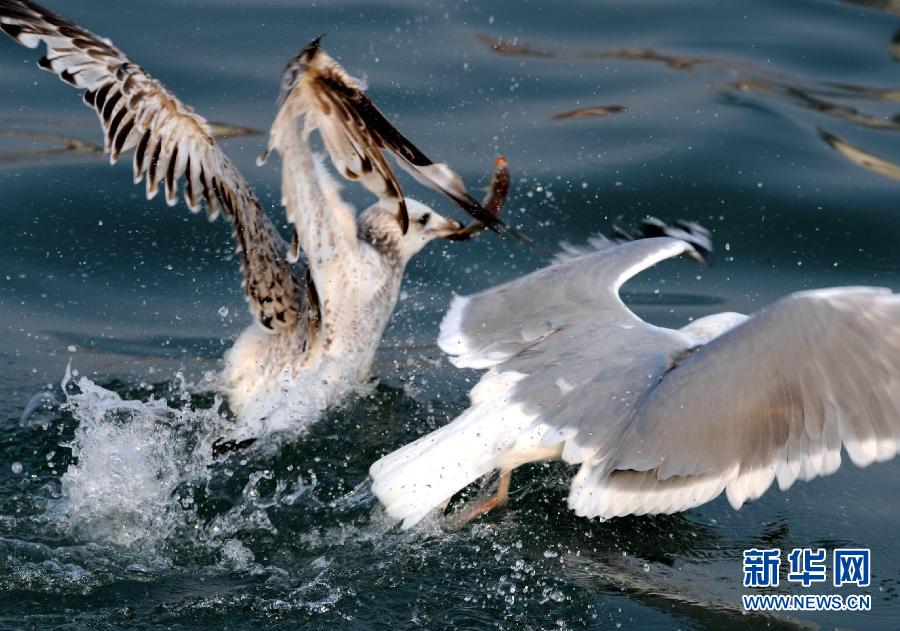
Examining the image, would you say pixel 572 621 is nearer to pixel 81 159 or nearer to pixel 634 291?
pixel 634 291

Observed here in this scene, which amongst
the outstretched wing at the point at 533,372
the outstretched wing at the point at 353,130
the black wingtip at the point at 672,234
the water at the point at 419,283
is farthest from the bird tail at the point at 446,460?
the black wingtip at the point at 672,234

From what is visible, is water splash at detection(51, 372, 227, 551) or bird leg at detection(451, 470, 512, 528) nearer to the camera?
water splash at detection(51, 372, 227, 551)

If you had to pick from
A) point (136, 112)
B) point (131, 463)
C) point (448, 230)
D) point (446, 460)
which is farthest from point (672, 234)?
point (131, 463)

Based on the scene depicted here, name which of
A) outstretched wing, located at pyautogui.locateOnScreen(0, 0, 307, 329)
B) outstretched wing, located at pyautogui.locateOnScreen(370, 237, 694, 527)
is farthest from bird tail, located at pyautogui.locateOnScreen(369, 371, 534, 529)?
outstretched wing, located at pyautogui.locateOnScreen(0, 0, 307, 329)

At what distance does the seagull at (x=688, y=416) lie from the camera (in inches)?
148

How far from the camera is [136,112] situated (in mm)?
4520

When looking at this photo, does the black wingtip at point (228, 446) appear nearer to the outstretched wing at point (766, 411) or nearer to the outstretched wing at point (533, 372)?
the outstretched wing at point (533, 372)

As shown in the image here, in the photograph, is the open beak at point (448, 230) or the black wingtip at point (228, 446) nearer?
the black wingtip at point (228, 446)

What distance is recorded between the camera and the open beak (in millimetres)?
5277

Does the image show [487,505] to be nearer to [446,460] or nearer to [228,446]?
[446,460]

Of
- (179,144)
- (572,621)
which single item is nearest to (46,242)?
(179,144)

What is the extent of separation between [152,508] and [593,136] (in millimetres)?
4047

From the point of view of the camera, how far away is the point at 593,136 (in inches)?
292

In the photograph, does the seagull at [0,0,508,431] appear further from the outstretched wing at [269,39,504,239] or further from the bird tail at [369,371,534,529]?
the bird tail at [369,371,534,529]
